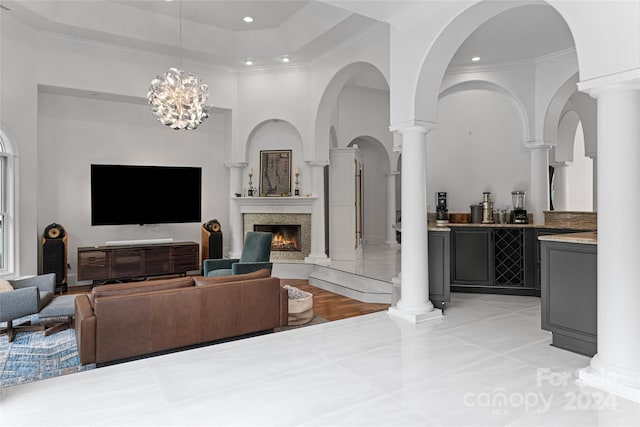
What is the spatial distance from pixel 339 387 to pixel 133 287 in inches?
79.5

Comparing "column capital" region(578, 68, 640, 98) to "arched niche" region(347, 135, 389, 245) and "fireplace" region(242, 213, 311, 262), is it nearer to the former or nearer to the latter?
"fireplace" region(242, 213, 311, 262)

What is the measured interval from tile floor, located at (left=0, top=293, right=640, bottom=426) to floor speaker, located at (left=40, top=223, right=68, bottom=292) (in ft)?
13.8

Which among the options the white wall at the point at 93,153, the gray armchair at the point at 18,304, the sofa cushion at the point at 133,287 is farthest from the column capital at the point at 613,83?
the white wall at the point at 93,153

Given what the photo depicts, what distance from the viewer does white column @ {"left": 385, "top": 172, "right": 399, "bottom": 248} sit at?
1050 cm

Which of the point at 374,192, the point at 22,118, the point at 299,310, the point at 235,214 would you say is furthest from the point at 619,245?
the point at 374,192

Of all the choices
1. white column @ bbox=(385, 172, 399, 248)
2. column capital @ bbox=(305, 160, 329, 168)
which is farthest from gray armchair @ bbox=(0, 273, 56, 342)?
white column @ bbox=(385, 172, 399, 248)

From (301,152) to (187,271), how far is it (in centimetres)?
324

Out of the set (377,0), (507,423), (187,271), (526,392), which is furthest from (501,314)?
(187,271)

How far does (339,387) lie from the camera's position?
9.62 feet

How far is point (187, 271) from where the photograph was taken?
7922mm

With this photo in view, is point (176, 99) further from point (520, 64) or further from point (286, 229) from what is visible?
point (520, 64)

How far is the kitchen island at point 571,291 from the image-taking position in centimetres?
346

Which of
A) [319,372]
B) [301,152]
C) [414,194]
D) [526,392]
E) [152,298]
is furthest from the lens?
[301,152]

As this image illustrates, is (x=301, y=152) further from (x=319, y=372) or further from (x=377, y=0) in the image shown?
(x=319, y=372)
